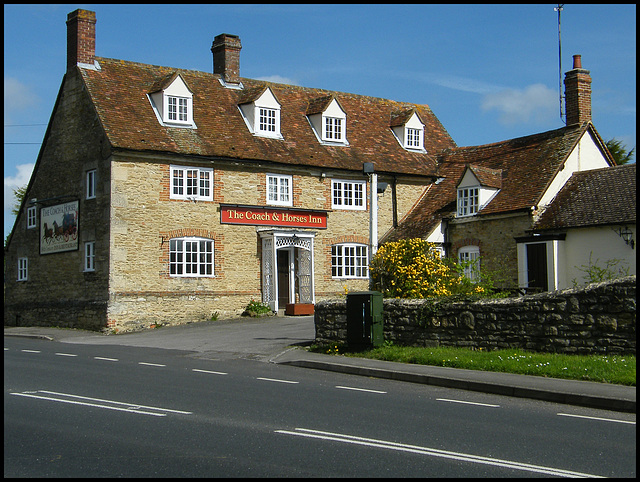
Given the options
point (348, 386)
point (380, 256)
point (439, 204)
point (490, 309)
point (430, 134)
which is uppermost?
point (430, 134)

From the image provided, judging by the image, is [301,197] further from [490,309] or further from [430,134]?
[490,309]

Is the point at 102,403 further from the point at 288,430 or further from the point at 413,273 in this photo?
the point at 413,273

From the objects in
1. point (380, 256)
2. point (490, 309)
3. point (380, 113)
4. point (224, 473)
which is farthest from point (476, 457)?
point (380, 113)

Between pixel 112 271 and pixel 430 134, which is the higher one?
pixel 430 134

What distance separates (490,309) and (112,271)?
15.7 m

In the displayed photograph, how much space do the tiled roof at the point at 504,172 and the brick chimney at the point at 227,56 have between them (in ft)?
32.3

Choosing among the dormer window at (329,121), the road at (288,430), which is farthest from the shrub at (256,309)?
the road at (288,430)

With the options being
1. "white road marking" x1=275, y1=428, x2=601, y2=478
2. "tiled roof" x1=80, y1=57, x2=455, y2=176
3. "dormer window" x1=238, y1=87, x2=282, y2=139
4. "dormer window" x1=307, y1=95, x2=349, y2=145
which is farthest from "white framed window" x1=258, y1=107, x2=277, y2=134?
"white road marking" x1=275, y1=428, x2=601, y2=478

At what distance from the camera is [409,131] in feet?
121

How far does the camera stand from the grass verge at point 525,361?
43.7 feet

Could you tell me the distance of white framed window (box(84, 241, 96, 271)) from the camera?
29.1 meters

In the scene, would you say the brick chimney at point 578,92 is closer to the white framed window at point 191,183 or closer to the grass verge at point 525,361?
the white framed window at point 191,183

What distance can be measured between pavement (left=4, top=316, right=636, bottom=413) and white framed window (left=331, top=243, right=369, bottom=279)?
3.77 meters

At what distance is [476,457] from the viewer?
7715 millimetres
